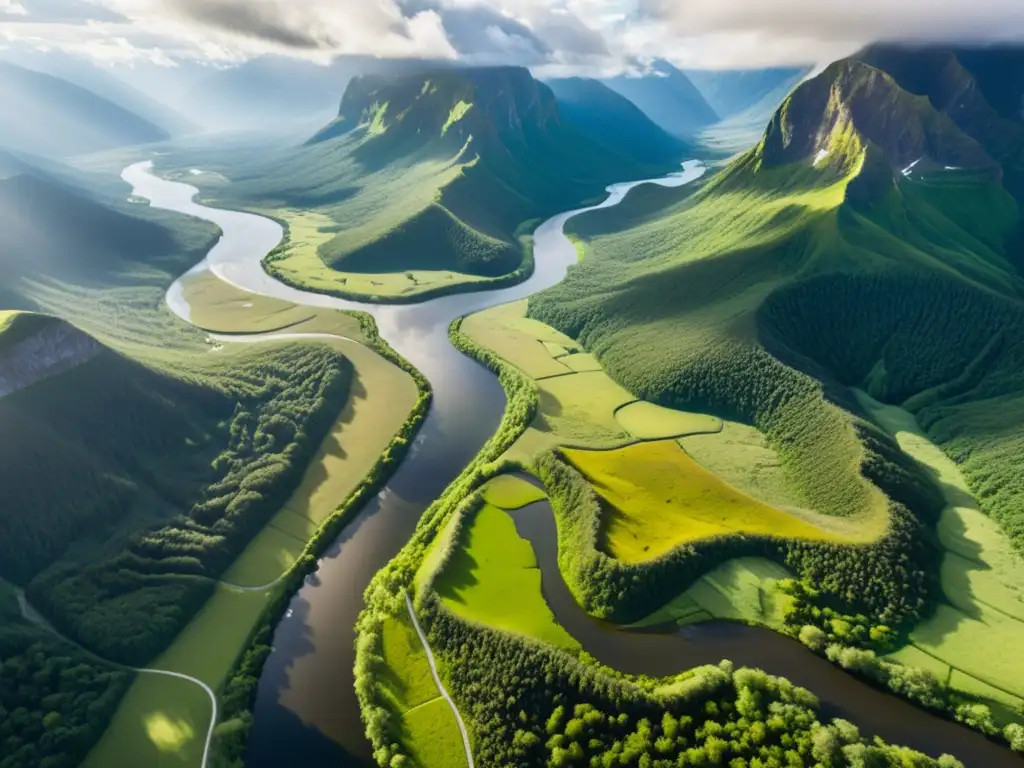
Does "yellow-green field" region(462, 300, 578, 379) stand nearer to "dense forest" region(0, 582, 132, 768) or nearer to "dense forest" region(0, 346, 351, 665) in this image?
"dense forest" region(0, 346, 351, 665)

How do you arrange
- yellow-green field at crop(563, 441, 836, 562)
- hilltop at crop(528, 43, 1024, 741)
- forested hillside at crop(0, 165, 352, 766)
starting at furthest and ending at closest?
yellow-green field at crop(563, 441, 836, 562)
hilltop at crop(528, 43, 1024, 741)
forested hillside at crop(0, 165, 352, 766)

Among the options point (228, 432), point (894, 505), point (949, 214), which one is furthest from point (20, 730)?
point (949, 214)

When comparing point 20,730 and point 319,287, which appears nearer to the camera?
point 20,730

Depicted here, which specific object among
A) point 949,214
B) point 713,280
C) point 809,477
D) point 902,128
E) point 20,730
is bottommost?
point 20,730

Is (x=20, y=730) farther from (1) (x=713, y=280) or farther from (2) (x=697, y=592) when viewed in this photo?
(1) (x=713, y=280)

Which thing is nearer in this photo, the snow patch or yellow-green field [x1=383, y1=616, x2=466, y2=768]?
yellow-green field [x1=383, y1=616, x2=466, y2=768]

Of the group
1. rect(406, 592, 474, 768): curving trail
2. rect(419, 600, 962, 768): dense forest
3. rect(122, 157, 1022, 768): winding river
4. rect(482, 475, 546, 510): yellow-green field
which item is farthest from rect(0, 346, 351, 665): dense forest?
rect(419, 600, 962, 768): dense forest

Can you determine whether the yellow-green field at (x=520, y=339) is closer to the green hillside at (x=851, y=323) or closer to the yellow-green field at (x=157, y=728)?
the green hillside at (x=851, y=323)

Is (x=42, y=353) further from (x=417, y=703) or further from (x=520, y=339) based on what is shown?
(x=520, y=339)
